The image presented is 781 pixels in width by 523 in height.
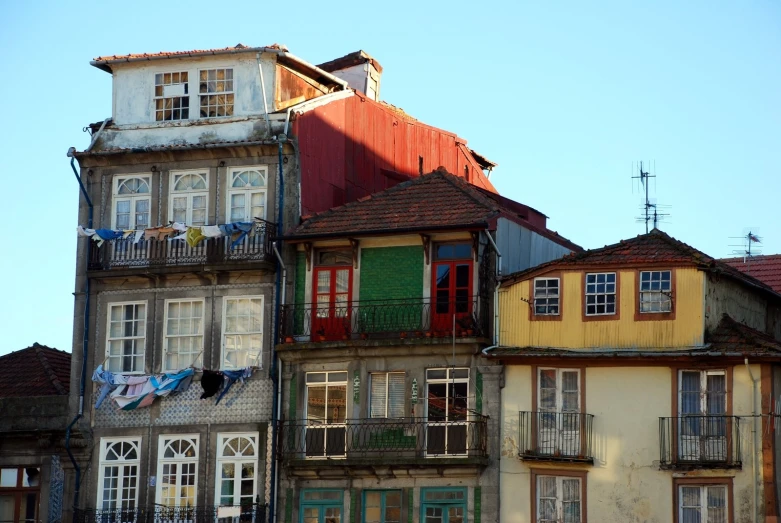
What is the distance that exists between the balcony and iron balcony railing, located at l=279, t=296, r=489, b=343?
7.00 feet

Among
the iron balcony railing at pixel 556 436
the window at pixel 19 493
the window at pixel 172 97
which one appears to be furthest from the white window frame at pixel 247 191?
the iron balcony railing at pixel 556 436

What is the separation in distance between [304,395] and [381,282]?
3447mm

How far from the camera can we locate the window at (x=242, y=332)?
164 feet

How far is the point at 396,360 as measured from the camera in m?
48.5

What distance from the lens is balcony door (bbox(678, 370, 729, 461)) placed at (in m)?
45.1

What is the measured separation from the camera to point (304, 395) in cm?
4931

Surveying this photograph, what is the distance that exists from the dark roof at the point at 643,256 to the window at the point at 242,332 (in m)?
6.83

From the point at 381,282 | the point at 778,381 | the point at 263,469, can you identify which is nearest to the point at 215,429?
the point at 263,469

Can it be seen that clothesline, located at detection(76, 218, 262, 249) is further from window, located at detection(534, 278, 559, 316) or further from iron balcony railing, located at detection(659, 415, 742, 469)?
iron balcony railing, located at detection(659, 415, 742, 469)

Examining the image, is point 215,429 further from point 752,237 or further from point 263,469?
point 752,237

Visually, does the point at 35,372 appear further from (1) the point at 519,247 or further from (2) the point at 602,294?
(2) the point at 602,294

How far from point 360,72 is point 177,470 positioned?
13682 millimetres

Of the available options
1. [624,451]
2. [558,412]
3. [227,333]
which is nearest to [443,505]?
[558,412]

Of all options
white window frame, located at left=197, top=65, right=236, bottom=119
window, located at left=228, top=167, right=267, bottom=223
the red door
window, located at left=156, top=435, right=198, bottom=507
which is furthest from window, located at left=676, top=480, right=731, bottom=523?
white window frame, located at left=197, top=65, right=236, bottom=119
